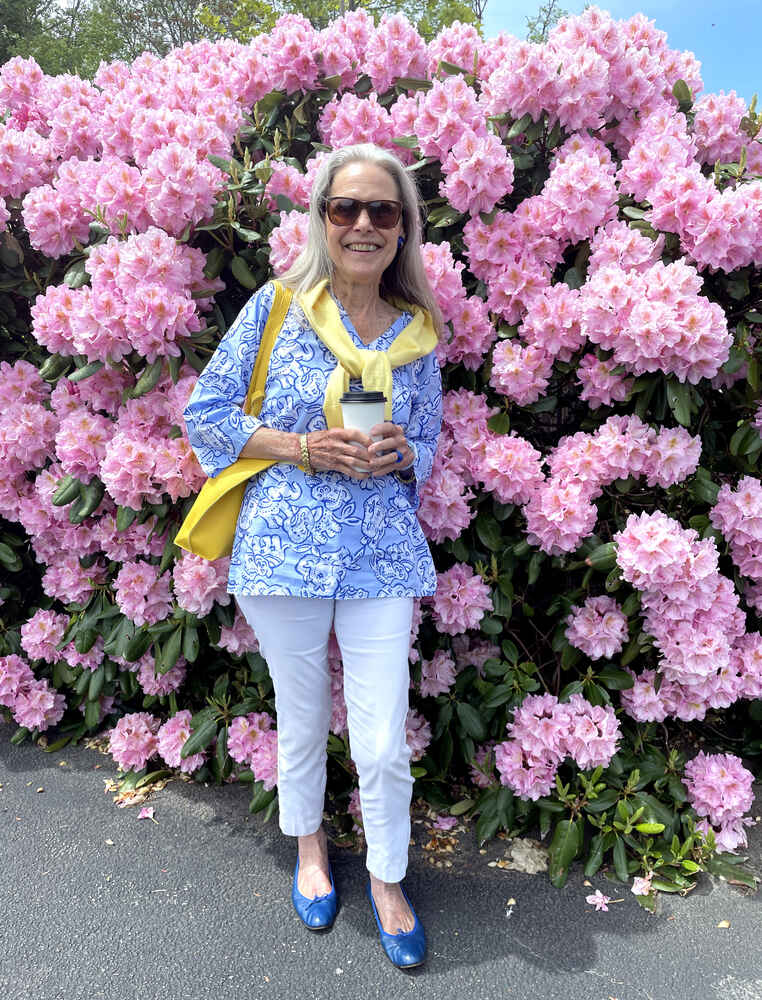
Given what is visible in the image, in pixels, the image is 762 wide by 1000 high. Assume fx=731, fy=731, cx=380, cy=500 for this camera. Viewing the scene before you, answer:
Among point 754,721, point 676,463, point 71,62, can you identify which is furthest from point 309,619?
point 71,62

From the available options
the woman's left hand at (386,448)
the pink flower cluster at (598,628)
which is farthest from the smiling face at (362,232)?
the pink flower cluster at (598,628)

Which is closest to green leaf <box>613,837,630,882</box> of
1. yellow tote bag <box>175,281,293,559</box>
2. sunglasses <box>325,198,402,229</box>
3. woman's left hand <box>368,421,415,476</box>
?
woman's left hand <box>368,421,415,476</box>

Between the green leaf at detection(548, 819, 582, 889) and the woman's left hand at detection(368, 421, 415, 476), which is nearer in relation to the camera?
the woman's left hand at detection(368, 421, 415, 476)

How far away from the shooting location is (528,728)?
2445mm

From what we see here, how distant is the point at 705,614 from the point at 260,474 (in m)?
1.51

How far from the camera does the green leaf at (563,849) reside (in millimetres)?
2322

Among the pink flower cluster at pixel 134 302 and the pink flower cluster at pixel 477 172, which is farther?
the pink flower cluster at pixel 477 172

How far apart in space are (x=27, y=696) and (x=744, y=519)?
9.48 ft

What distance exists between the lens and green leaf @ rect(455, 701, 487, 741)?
2543 millimetres

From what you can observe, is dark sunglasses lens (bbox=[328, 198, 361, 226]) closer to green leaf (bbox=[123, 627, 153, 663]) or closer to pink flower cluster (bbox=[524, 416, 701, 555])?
pink flower cluster (bbox=[524, 416, 701, 555])

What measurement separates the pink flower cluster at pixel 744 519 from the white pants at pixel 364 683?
1.17 meters

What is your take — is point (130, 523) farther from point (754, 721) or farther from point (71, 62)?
point (71, 62)

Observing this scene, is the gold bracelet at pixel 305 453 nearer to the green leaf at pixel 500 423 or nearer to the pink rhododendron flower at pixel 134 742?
the green leaf at pixel 500 423

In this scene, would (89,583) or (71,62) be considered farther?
(71,62)
